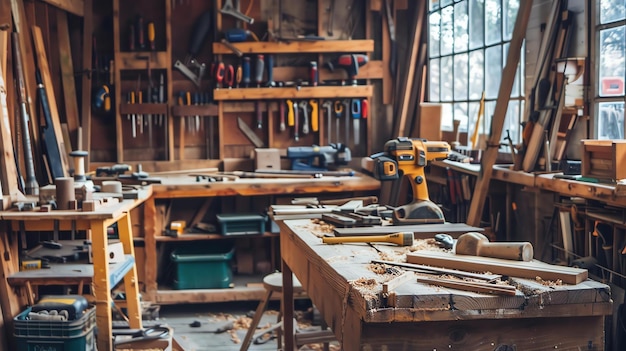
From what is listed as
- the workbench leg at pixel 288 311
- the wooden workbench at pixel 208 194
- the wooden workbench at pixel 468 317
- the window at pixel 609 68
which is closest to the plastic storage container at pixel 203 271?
the wooden workbench at pixel 208 194

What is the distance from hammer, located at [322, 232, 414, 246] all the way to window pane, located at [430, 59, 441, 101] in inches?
138

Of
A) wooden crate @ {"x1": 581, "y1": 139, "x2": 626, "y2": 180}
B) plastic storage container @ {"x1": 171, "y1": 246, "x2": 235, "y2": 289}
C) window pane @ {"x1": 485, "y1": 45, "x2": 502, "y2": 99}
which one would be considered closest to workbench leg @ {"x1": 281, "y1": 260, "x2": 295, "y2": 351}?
wooden crate @ {"x1": 581, "y1": 139, "x2": 626, "y2": 180}

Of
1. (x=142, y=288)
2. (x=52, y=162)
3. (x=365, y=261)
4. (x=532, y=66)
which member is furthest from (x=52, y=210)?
(x=532, y=66)

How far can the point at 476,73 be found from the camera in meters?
5.18

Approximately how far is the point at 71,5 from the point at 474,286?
4.72m

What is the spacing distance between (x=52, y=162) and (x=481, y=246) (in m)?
3.67

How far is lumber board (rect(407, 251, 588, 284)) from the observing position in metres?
1.96

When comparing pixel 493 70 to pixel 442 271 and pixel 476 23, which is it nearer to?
pixel 476 23

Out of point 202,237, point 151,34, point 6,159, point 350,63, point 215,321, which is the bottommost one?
point 215,321

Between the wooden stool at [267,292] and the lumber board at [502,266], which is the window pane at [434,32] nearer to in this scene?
the wooden stool at [267,292]

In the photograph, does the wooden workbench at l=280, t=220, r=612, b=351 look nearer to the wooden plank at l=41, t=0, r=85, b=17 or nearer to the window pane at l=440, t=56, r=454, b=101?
the window pane at l=440, t=56, r=454, b=101

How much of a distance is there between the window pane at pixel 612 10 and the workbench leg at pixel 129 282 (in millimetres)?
2972

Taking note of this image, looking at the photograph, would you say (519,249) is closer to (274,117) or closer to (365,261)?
(365,261)

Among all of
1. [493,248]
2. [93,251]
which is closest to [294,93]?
[93,251]
